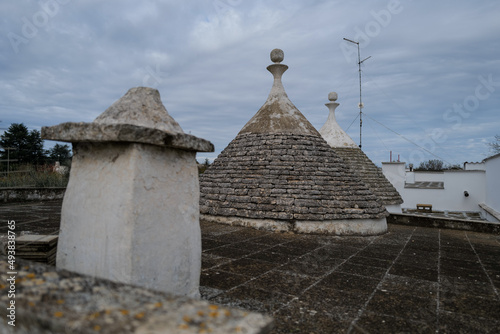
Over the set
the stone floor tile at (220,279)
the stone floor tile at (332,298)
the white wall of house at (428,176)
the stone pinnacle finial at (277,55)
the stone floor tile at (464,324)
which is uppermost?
the stone pinnacle finial at (277,55)

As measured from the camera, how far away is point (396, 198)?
40.9ft

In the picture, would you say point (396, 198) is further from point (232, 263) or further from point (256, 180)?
point (232, 263)

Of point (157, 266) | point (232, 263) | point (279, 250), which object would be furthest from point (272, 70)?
point (157, 266)

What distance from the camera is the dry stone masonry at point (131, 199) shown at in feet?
6.28

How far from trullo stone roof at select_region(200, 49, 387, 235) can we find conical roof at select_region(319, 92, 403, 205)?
4.04 meters

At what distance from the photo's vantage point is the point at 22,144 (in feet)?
86.9

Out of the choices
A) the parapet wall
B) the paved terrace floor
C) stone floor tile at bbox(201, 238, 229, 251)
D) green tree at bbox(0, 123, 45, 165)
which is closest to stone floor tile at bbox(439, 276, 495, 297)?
the paved terrace floor

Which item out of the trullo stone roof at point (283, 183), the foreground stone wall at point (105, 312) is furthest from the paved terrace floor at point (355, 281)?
the foreground stone wall at point (105, 312)

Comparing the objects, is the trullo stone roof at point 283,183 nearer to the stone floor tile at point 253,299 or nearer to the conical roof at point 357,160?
the stone floor tile at point 253,299

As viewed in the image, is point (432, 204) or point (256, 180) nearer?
point (256, 180)

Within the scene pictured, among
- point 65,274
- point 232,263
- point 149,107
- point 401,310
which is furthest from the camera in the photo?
point 232,263

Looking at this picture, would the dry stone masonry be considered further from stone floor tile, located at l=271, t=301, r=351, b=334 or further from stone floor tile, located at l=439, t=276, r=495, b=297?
stone floor tile, located at l=439, t=276, r=495, b=297

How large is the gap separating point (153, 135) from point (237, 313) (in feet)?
3.82

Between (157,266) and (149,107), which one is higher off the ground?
(149,107)
